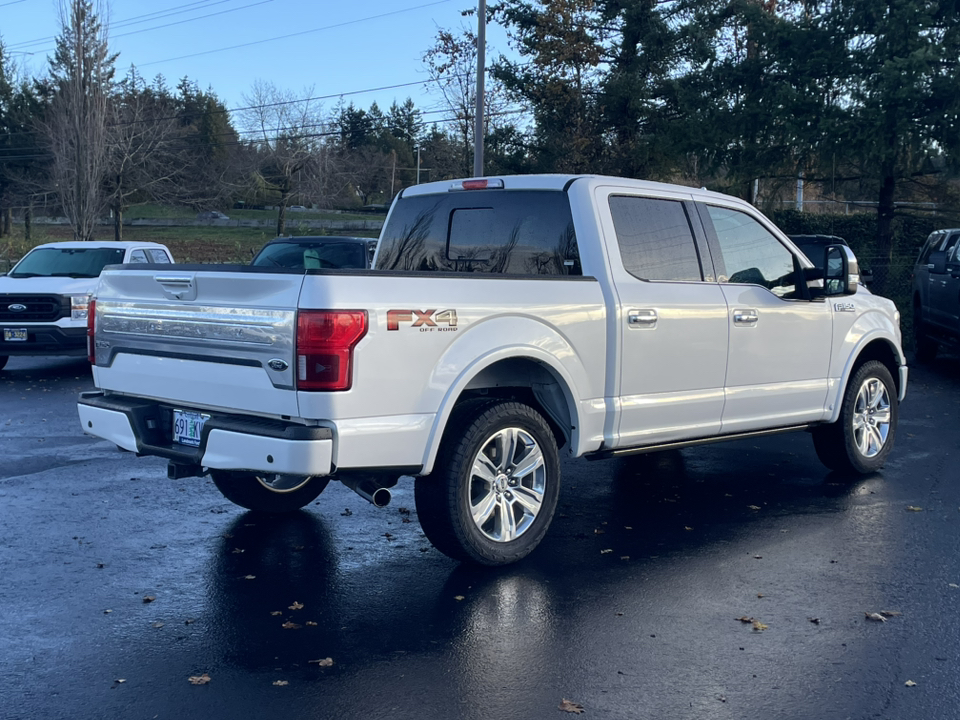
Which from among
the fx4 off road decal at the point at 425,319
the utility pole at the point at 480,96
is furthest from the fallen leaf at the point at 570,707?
the utility pole at the point at 480,96

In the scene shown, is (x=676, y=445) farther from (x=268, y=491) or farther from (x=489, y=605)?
(x=268, y=491)

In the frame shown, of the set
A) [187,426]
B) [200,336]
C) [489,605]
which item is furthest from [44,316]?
[489,605]

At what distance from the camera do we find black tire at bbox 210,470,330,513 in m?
6.73

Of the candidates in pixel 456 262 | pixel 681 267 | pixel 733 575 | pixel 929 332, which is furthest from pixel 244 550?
pixel 929 332

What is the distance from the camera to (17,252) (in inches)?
1754

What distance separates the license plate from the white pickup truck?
1cm

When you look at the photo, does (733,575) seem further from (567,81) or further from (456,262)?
(567,81)

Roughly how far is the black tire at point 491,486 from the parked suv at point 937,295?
1044 centimetres

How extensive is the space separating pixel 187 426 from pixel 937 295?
1278 cm

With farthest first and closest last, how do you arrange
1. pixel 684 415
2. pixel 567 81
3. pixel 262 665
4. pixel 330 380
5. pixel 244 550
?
pixel 567 81 → pixel 684 415 → pixel 244 550 → pixel 330 380 → pixel 262 665

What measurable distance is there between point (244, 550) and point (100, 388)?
4.08 ft

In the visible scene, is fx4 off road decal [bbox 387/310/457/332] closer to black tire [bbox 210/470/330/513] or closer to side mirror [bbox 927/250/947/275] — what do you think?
black tire [bbox 210/470/330/513]

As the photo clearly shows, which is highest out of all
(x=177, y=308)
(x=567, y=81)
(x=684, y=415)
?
(x=567, y=81)

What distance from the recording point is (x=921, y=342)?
55.5 ft
